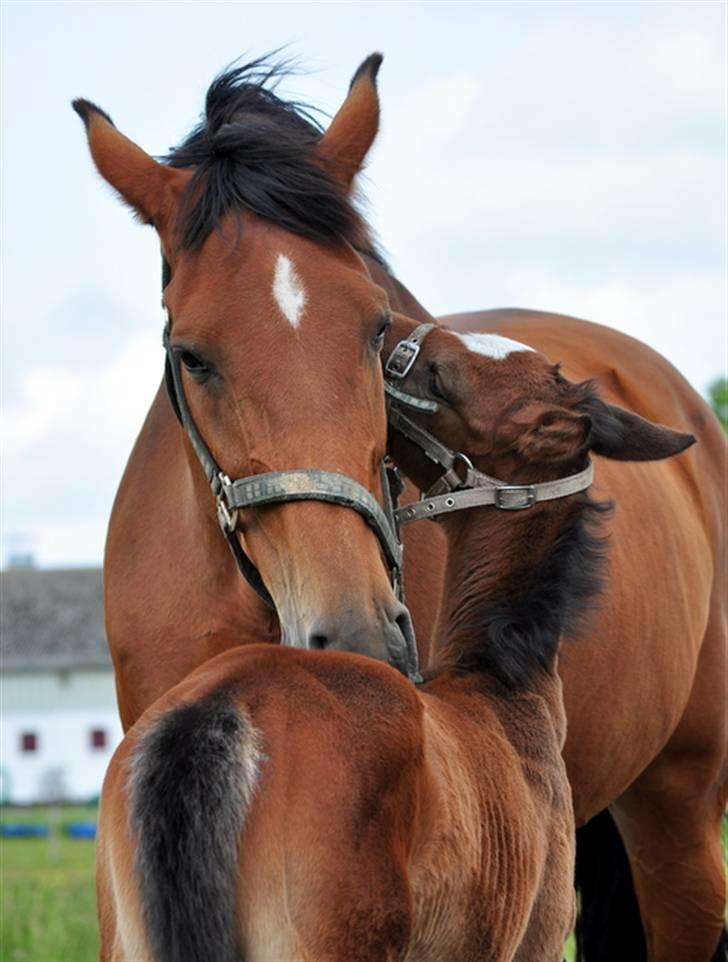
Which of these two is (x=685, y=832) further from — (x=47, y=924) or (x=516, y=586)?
(x=47, y=924)

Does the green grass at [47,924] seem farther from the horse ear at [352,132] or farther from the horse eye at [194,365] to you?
the horse ear at [352,132]

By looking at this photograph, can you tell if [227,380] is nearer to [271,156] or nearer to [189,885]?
[271,156]

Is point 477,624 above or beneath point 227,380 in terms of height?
beneath

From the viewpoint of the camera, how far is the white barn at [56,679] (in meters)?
55.3

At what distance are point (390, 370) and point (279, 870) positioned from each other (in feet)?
5.91

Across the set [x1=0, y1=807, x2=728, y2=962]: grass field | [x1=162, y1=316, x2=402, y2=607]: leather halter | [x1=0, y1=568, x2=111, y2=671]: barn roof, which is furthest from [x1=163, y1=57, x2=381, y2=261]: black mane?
[x1=0, y1=568, x2=111, y2=671]: barn roof

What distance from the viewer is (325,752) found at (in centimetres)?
264

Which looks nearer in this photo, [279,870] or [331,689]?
[279,870]

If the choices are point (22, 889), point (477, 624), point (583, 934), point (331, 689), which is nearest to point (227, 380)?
point (477, 624)

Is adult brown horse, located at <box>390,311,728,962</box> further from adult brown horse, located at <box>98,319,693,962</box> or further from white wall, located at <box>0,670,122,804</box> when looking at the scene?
white wall, located at <box>0,670,122,804</box>

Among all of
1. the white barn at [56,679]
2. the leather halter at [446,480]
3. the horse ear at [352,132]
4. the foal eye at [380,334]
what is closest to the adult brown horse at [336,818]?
the leather halter at [446,480]

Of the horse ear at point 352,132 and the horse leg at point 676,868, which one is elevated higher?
the horse ear at point 352,132

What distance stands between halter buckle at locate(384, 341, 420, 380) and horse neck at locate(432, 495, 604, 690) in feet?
1.29

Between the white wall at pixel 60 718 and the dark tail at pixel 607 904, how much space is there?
164ft
